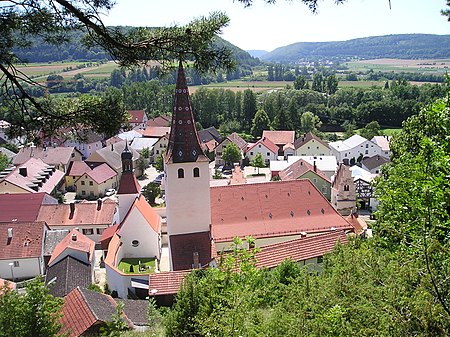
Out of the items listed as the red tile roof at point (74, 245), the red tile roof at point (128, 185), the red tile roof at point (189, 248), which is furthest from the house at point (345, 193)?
the red tile roof at point (74, 245)

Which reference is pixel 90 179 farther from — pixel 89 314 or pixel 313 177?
pixel 89 314

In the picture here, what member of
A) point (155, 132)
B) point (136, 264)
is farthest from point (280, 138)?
point (136, 264)

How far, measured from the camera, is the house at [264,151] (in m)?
54.7

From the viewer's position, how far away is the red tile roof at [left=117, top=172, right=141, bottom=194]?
25.6 meters

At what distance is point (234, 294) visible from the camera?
8.93 metres

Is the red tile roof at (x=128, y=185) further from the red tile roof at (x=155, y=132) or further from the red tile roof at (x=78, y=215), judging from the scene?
the red tile roof at (x=155, y=132)

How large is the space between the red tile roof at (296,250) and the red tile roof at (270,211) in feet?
10.4

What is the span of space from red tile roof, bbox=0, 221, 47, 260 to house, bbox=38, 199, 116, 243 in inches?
163

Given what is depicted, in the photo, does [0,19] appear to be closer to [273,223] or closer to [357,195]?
[273,223]

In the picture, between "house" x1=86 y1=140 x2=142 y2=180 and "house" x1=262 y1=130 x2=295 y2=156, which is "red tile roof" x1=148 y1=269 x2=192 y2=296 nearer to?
"house" x1=86 y1=140 x2=142 y2=180

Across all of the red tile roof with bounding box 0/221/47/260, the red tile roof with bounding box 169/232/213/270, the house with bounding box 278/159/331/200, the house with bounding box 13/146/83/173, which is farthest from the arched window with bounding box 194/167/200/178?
the house with bounding box 13/146/83/173

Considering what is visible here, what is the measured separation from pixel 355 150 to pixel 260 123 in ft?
59.8

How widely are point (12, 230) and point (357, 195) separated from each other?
25.0 metres

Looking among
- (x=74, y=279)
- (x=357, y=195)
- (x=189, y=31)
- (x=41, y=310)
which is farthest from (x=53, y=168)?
(x=189, y=31)
